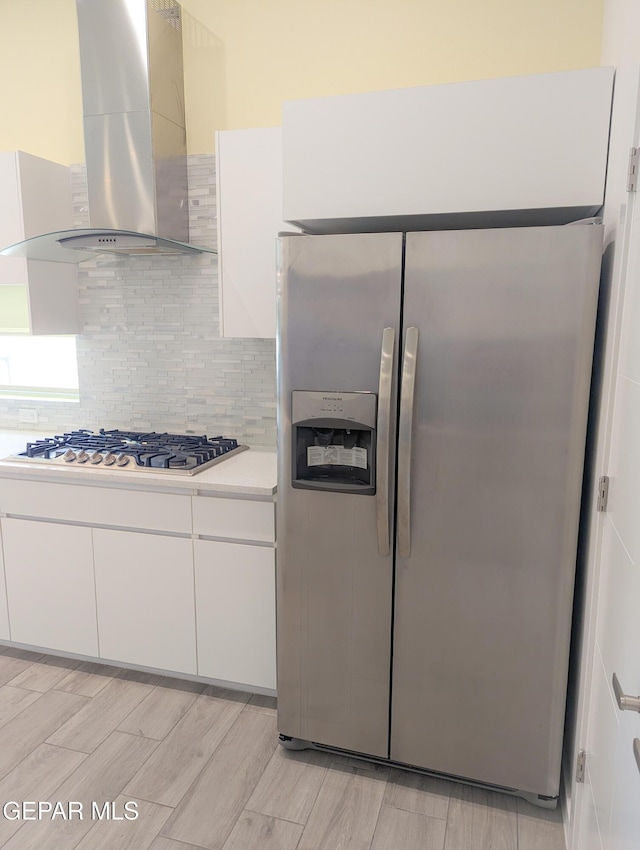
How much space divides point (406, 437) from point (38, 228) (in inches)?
83.9

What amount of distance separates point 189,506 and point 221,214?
1.20 metres

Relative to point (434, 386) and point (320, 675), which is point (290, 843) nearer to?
point (320, 675)

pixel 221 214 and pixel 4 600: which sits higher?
pixel 221 214

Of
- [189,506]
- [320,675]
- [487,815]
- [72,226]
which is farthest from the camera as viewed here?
[72,226]

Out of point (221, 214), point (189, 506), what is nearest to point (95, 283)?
point (221, 214)

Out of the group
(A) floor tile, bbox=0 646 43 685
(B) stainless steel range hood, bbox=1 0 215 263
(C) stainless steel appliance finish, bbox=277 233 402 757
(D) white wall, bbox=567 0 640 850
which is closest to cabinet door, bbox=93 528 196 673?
(A) floor tile, bbox=0 646 43 685

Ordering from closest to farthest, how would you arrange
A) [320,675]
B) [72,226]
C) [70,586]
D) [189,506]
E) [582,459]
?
[582,459] < [320,675] < [189,506] < [70,586] < [72,226]

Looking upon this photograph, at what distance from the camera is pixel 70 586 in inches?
105

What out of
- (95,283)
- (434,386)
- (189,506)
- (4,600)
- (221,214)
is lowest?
(4,600)

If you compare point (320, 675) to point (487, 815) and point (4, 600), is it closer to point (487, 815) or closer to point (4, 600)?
point (487, 815)

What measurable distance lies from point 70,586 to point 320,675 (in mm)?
1238

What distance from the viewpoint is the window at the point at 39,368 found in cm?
339

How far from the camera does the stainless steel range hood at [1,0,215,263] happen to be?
101 inches

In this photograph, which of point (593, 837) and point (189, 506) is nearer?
point (593, 837)
